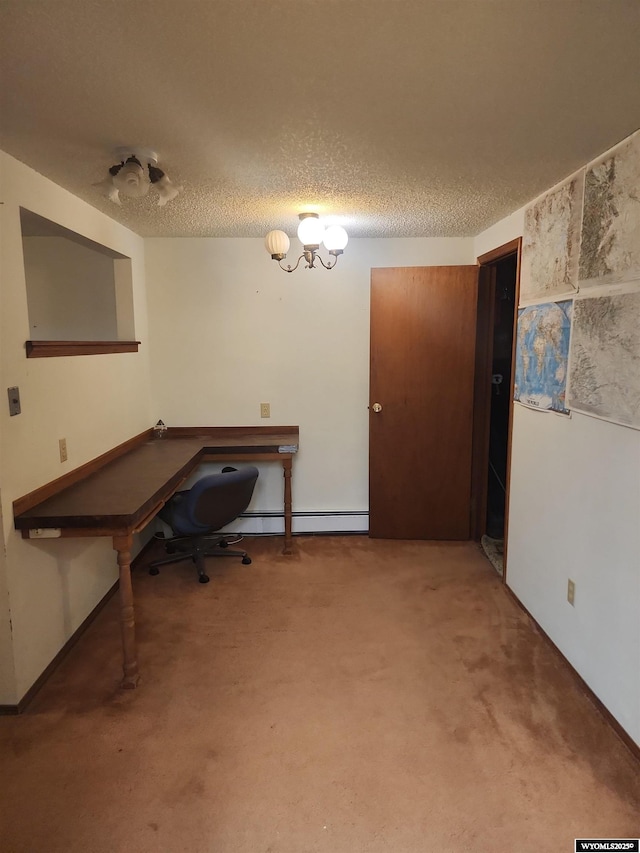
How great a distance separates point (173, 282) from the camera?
144 inches

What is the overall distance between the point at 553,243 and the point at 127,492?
232 centimetres

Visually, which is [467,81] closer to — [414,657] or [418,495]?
[414,657]

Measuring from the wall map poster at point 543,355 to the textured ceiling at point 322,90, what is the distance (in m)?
0.61

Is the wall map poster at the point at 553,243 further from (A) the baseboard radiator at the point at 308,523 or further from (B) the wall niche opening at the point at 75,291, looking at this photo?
(B) the wall niche opening at the point at 75,291

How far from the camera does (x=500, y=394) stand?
4105 mm

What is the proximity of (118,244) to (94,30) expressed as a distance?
2.06 m

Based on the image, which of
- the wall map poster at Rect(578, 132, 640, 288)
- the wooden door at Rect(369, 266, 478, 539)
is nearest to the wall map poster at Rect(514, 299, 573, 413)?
the wall map poster at Rect(578, 132, 640, 288)

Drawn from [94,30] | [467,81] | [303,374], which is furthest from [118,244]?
[467,81]

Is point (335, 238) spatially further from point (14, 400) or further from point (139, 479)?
point (14, 400)

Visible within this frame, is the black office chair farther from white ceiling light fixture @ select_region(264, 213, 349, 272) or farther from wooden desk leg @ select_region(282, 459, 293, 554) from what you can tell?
white ceiling light fixture @ select_region(264, 213, 349, 272)

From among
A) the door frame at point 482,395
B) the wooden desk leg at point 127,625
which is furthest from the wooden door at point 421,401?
the wooden desk leg at point 127,625

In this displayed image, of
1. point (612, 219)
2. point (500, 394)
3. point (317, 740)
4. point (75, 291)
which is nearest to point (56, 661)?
point (317, 740)

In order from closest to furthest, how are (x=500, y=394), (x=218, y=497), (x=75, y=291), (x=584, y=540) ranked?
(x=584, y=540) < (x=218, y=497) < (x=75, y=291) < (x=500, y=394)

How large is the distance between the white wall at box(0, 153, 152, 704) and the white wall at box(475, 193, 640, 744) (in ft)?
7.68
